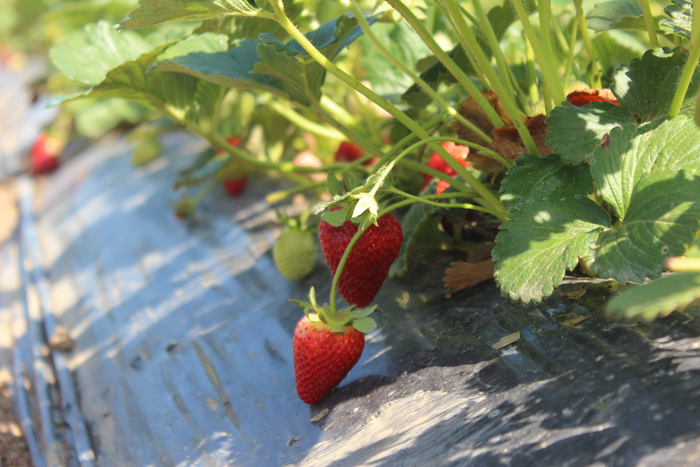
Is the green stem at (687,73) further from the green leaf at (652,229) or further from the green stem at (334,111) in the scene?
the green stem at (334,111)

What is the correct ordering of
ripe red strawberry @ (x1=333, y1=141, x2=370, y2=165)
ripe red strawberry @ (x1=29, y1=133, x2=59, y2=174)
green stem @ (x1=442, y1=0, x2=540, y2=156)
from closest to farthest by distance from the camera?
1. green stem @ (x1=442, y1=0, x2=540, y2=156)
2. ripe red strawberry @ (x1=333, y1=141, x2=370, y2=165)
3. ripe red strawberry @ (x1=29, y1=133, x2=59, y2=174)

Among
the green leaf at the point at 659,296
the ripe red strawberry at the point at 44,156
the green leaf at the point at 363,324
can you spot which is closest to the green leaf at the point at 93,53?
the green leaf at the point at 363,324

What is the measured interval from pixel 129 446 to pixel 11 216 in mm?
1791

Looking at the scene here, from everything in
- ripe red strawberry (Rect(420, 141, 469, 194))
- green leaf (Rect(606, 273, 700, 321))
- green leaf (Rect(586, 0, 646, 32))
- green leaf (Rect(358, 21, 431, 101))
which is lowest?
green leaf (Rect(606, 273, 700, 321))

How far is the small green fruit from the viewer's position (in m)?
1.79

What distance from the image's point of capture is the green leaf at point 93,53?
2.61ft

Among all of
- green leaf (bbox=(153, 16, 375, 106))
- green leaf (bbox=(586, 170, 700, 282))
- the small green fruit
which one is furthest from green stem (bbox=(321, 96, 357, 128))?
the small green fruit

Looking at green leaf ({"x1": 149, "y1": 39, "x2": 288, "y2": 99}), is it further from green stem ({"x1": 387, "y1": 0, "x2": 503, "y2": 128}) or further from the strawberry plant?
green stem ({"x1": 387, "y1": 0, "x2": 503, "y2": 128})

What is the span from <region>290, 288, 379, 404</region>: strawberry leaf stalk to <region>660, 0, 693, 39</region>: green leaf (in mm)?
400

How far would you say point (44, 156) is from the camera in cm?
238

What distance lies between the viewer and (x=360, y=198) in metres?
0.48

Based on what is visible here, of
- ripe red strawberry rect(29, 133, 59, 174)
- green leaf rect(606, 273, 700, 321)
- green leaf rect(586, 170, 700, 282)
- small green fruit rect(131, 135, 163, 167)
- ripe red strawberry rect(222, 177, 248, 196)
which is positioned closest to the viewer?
green leaf rect(606, 273, 700, 321)

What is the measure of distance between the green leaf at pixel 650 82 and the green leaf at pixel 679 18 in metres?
0.03

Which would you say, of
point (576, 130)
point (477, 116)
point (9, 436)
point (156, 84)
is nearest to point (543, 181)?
point (576, 130)
